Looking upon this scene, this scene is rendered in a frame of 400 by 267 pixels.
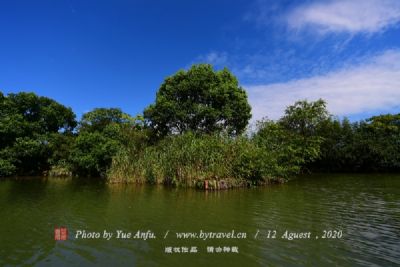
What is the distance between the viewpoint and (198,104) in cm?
2575

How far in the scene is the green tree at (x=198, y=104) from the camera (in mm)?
25547

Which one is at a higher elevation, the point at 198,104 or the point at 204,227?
the point at 198,104

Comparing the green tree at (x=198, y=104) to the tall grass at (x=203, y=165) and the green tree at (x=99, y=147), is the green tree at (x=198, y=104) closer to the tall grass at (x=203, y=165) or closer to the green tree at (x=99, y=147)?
the green tree at (x=99, y=147)

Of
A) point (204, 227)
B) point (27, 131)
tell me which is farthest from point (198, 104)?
point (204, 227)

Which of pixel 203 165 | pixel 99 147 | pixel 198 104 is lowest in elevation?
pixel 203 165

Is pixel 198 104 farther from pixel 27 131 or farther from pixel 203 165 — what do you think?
pixel 27 131

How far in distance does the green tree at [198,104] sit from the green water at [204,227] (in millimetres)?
12762

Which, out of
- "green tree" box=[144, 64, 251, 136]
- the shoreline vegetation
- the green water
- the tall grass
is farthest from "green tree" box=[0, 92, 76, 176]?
the green water

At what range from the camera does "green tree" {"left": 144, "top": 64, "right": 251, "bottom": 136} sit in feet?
83.8

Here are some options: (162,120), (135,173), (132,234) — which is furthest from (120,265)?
(162,120)

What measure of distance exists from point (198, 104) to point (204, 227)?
18.4 meters

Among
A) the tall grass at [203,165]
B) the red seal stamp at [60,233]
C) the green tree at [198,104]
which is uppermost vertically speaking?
the green tree at [198,104]

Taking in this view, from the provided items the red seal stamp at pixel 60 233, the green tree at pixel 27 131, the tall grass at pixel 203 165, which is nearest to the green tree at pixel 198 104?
the tall grass at pixel 203 165

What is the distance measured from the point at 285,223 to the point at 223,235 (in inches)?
84.3
